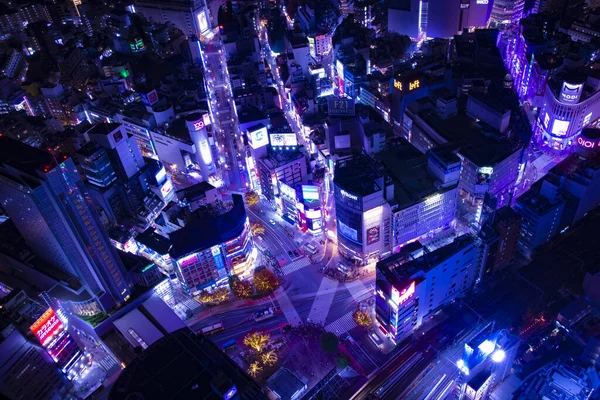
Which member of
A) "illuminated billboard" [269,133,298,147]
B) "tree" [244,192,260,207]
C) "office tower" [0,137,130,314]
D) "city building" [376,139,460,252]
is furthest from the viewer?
"tree" [244,192,260,207]

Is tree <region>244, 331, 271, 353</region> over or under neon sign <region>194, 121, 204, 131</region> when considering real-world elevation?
under

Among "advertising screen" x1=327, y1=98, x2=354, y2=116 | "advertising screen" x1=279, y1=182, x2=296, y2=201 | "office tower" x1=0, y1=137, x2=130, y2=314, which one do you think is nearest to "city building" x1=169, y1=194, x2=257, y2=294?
"office tower" x1=0, y1=137, x2=130, y2=314

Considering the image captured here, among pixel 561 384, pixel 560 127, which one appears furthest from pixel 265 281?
pixel 560 127

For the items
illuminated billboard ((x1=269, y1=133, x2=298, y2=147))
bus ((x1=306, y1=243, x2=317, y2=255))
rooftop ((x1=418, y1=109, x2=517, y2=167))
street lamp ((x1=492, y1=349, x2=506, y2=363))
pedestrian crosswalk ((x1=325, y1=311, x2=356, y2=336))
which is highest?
illuminated billboard ((x1=269, y1=133, x2=298, y2=147))

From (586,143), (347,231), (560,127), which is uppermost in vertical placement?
(586,143)

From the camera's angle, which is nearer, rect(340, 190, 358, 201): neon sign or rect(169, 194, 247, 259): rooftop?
rect(340, 190, 358, 201): neon sign

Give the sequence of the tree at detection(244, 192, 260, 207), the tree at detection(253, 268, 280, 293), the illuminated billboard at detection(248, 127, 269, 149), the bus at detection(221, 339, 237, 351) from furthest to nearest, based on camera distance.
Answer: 1. the tree at detection(244, 192, 260, 207)
2. the illuminated billboard at detection(248, 127, 269, 149)
3. the tree at detection(253, 268, 280, 293)
4. the bus at detection(221, 339, 237, 351)

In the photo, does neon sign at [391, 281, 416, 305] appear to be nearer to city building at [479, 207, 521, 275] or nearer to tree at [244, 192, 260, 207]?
city building at [479, 207, 521, 275]

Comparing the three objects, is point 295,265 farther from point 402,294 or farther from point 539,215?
point 539,215
